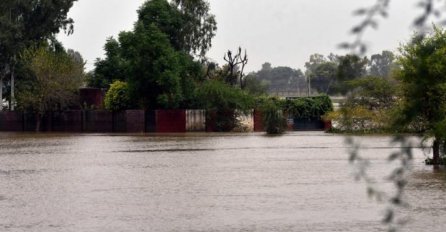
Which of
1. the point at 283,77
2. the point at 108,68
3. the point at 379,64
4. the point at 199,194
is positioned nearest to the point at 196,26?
the point at 108,68

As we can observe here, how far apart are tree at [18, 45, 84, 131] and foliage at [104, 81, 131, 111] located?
12.3 ft

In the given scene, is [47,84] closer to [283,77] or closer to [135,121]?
[135,121]

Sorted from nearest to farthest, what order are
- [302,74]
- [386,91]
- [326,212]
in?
1. [326,212]
2. [386,91]
3. [302,74]

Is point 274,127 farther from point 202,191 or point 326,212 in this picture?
point 326,212

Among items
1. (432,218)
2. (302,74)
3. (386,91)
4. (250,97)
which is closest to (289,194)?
(432,218)

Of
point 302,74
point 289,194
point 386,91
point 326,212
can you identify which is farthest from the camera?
point 302,74

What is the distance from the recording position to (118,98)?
55.3 metres

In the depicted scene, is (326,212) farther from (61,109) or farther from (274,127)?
(61,109)

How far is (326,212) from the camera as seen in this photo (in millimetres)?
13914

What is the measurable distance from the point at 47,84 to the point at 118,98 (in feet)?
Answer: 18.6

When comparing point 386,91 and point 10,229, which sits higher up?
point 386,91

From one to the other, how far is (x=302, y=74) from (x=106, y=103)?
110 meters

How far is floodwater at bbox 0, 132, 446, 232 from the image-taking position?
12.9 m

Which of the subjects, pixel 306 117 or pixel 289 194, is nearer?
pixel 289 194
